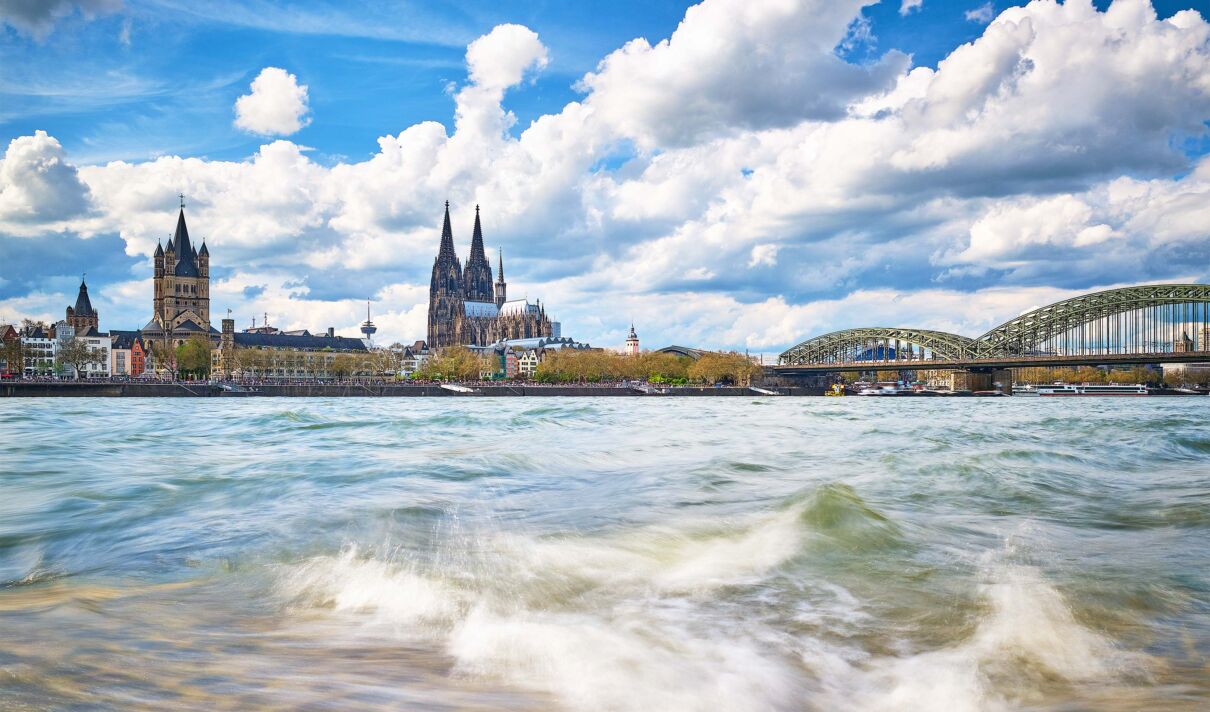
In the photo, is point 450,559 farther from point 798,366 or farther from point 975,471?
point 798,366

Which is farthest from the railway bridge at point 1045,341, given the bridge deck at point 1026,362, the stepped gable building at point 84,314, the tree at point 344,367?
the stepped gable building at point 84,314

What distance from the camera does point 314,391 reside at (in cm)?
9725

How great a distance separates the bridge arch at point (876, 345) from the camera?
132000mm

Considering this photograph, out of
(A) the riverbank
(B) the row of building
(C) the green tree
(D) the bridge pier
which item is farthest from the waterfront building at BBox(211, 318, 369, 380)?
(D) the bridge pier

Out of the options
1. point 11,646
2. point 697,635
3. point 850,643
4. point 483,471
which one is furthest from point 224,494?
point 850,643

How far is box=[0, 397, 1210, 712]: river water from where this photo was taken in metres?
4.05

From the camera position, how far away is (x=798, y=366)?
140m

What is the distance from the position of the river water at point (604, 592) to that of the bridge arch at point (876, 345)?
414ft

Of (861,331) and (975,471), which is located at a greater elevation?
(861,331)

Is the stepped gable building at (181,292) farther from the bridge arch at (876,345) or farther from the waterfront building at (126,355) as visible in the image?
the bridge arch at (876,345)

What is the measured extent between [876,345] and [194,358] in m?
129

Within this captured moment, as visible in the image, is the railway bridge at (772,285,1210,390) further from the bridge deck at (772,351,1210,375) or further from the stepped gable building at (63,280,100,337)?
the stepped gable building at (63,280,100,337)

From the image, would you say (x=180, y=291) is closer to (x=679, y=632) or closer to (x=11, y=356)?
(x=11, y=356)

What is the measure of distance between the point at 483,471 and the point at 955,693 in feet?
40.6
